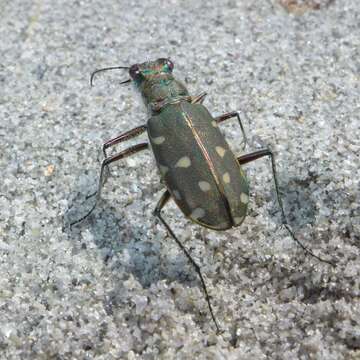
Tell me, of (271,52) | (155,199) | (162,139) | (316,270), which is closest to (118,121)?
(155,199)

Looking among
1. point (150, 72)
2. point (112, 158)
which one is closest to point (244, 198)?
point (112, 158)

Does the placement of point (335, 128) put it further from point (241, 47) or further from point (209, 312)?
point (209, 312)

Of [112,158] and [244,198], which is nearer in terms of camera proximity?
[244,198]

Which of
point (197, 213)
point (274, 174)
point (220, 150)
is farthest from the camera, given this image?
point (274, 174)

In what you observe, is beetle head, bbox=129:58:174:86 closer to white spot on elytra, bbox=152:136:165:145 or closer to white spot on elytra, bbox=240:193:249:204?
white spot on elytra, bbox=152:136:165:145

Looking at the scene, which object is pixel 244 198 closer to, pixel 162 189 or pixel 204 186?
pixel 204 186

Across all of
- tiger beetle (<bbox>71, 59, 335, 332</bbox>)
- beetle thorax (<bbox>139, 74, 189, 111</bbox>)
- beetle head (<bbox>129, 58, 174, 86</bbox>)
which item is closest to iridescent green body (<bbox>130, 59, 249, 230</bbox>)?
tiger beetle (<bbox>71, 59, 335, 332</bbox>)
